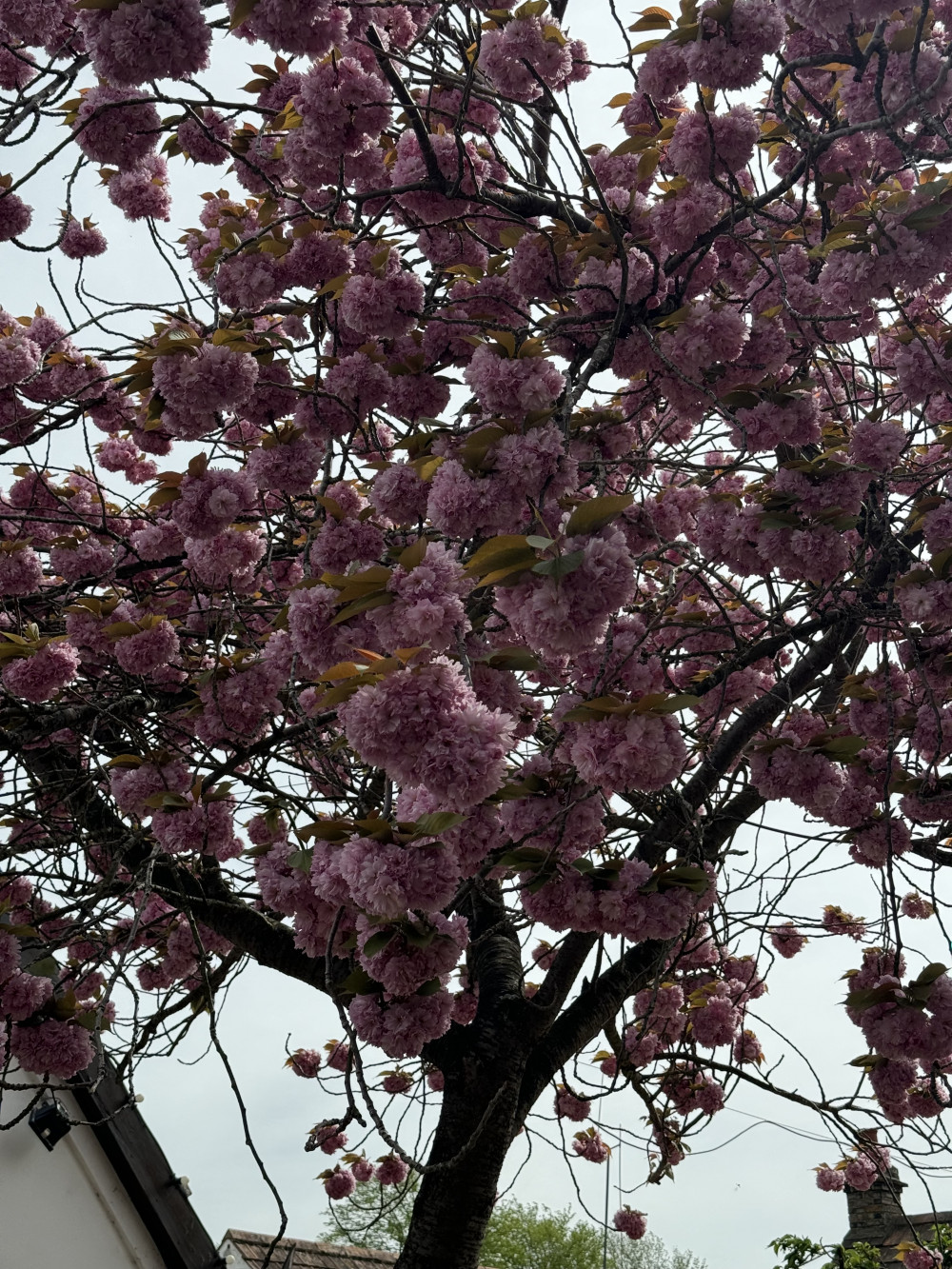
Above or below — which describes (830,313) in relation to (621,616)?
above

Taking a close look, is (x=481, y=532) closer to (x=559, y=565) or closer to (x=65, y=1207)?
(x=559, y=565)

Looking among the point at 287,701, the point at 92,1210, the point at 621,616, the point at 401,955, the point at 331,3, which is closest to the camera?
the point at 401,955

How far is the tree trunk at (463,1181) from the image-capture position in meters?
3.43

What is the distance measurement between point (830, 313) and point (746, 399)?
1.79ft

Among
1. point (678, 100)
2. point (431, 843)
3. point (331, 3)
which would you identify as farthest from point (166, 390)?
point (678, 100)

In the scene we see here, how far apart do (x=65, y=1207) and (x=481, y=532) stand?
197 inches

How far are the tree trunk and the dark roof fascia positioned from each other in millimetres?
2406

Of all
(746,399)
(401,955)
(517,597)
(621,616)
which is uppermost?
(746,399)

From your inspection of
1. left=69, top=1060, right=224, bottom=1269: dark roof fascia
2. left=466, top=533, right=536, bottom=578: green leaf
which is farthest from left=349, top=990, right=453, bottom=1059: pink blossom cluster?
left=69, top=1060, right=224, bottom=1269: dark roof fascia

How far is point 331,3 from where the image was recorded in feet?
7.54

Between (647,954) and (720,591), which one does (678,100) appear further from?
(647,954)

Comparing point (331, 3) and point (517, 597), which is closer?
point (517, 597)

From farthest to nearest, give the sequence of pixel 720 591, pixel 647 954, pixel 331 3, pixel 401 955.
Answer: pixel 720 591 → pixel 647 954 → pixel 331 3 → pixel 401 955

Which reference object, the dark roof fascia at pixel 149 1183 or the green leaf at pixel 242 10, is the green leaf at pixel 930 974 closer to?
the green leaf at pixel 242 10
